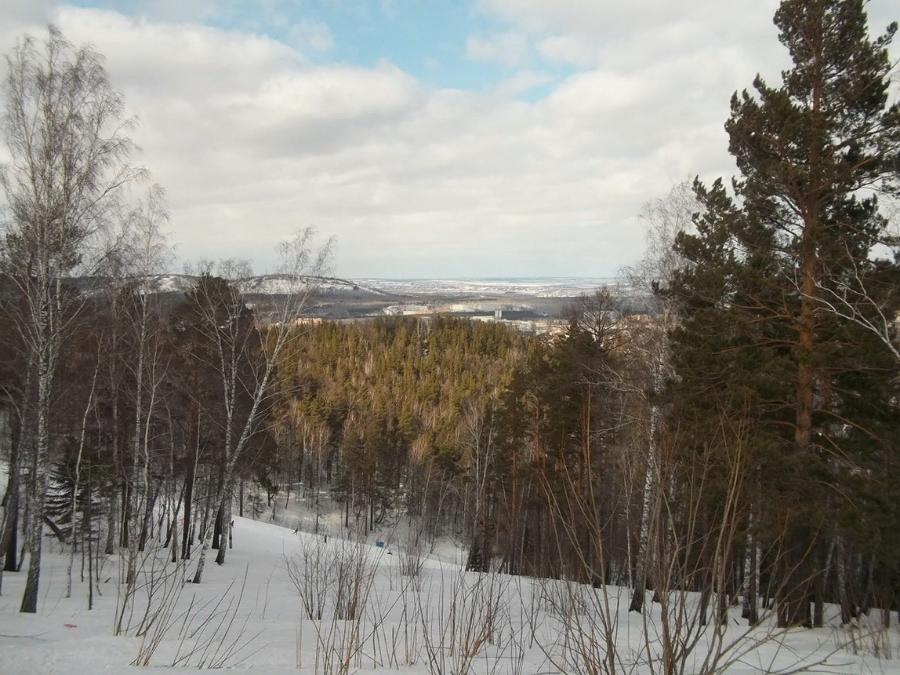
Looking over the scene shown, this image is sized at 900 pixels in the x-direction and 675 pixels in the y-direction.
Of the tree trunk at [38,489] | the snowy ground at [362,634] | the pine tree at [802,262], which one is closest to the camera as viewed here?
the snowy ground at [362,634]

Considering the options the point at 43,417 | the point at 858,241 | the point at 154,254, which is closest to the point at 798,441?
the point at 858,241

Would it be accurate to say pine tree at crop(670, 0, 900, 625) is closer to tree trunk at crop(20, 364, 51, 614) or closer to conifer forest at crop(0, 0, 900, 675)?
conifer forest at crop(0, 0, 900, 675)

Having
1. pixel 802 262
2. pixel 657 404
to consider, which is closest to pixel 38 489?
pixel 657 404

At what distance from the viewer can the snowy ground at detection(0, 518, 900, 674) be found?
4422 millimetres

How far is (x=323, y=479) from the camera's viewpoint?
55531 mm

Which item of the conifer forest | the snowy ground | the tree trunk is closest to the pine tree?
the conifer forest

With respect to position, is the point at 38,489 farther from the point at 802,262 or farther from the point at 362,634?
the point at 802,262

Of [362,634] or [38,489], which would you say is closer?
[362,634]

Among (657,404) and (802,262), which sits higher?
(802,262)

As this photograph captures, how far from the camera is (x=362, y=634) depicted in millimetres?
6723

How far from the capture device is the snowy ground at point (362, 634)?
4422 millimetres

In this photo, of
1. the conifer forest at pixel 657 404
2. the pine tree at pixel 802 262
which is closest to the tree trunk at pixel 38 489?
the conifer forest at pixel 657 404

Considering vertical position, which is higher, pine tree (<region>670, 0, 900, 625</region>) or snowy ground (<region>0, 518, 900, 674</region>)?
pine tree (<region>670, 0, 900, 625</region>)

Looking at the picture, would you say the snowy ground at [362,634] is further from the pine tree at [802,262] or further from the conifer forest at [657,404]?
the pine tree at [802,262]
